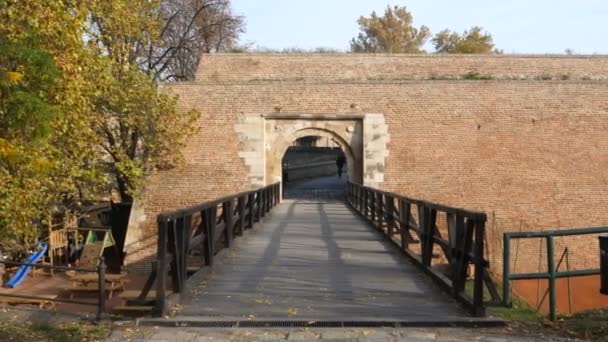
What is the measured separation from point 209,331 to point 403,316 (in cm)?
156

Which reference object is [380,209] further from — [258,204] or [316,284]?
[316,284]

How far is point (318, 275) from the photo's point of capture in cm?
652

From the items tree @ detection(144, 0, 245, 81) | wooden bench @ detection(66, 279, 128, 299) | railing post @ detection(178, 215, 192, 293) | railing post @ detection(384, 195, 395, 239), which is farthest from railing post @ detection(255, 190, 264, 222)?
tree @ detection(144, 0, 245, 81)

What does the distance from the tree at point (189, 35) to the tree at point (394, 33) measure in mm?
15698

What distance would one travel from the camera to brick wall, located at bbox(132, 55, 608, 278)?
17000mm

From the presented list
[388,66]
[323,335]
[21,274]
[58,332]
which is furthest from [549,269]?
[388,66]

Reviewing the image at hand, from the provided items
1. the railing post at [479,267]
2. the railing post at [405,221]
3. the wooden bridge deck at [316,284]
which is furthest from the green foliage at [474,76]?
the railing post at [479,267]

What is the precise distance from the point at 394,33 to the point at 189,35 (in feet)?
63.0

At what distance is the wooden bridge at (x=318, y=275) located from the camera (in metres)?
4.83

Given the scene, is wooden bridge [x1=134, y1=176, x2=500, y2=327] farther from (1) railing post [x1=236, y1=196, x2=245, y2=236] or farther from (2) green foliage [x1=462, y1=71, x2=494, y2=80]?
(2) green foliage [x1=462, y1=71, x2=494, y2=80]

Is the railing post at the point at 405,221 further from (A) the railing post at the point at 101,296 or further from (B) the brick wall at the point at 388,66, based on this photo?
(B) the brick wall at the point at 388,66

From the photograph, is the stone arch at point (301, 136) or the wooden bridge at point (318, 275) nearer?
the wooden bridge at point (318, 275)

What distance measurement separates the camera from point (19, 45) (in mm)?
8555

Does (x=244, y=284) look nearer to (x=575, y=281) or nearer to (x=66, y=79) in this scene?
(x=66, y=79)
